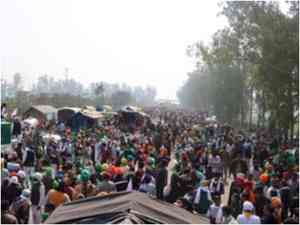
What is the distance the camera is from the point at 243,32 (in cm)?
3594

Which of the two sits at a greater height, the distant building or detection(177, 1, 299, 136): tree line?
detection(177, 1, 299, 136): tree line

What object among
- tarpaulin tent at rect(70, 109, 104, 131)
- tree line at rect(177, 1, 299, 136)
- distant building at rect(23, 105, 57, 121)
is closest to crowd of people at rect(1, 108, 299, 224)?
tree line at rect(177, 1, 299, 136)

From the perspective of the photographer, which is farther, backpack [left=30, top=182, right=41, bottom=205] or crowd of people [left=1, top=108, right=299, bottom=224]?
backpack [left=30, top=182, right=41, bottom=205]

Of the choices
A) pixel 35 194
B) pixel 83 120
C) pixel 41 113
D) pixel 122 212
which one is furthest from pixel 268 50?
pixel 122 212

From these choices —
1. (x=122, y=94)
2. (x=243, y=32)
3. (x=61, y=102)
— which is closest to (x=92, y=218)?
(x=243, y=32)

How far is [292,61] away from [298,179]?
48.8 feet

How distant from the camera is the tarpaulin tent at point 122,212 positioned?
6.05 metres

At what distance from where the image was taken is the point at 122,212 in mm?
6152

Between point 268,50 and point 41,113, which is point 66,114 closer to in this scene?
point 41,113

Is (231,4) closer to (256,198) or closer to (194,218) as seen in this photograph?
(256,198)

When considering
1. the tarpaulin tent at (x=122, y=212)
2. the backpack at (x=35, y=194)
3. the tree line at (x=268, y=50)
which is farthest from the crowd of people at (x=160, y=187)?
the tree line at (x=268, y=50)

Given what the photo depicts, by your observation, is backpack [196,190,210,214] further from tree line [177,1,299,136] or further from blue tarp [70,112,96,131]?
blue tarp [70,112,96,131]

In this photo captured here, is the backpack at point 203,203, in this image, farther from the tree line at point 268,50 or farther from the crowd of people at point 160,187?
the tree line at point 268,50

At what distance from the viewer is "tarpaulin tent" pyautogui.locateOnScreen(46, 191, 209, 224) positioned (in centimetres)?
605
